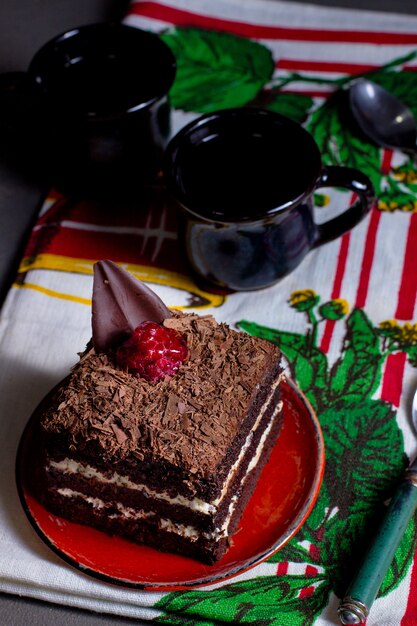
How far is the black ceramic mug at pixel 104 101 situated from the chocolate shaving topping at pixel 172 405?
49 centimetres

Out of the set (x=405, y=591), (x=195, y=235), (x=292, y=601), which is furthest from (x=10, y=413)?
(x=405, y=591)

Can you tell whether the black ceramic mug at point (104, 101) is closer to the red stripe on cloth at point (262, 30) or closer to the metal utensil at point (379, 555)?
the red stripe on cloth at point (262, 30)

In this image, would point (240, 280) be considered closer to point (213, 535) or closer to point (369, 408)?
point (369, 408)

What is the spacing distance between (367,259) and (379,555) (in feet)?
2.04

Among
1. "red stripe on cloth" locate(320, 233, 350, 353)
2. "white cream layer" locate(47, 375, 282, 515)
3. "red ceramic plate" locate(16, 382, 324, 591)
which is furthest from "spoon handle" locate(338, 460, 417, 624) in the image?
"red stripe on cloth" locate(320, 233, 350, 353)

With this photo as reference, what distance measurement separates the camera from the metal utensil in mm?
1106

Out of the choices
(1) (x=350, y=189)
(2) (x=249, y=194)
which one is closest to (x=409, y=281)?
(1) (x=350, y=189)

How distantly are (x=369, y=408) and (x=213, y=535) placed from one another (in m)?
0.36

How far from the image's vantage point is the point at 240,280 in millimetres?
1496

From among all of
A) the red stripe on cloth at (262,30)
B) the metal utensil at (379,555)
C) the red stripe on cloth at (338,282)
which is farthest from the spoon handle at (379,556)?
the red stripe on cloth at (262,30)

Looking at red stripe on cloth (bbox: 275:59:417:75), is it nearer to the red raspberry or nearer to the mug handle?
the mug handle

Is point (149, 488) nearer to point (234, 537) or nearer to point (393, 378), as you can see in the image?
point (234, 537)

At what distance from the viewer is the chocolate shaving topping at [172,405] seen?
3.62ft

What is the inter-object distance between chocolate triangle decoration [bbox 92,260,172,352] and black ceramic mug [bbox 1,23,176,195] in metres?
0.41
